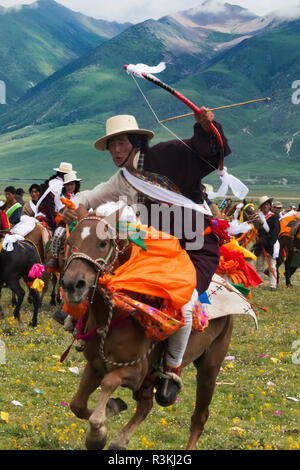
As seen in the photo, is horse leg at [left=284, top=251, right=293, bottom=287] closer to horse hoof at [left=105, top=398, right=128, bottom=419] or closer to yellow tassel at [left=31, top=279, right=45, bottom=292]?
yellow tassel at [left=31, top=279, right=45, bottom=292]

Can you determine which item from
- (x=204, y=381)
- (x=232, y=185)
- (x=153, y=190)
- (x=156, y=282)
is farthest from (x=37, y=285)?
(x=156, y=282)

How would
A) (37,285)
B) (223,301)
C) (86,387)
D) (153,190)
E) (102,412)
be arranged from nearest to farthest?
(102,412) < (86,387) < (153,190) < (223,301) < (37,285)

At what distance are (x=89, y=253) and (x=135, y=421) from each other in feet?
6.60

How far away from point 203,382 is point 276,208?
50.4 feet

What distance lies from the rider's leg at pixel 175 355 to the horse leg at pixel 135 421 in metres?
0.20

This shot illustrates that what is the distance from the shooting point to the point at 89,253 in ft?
14.2

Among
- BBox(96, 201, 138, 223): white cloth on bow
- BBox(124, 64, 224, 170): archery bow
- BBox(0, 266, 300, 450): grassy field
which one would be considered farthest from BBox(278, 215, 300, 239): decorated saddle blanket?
BBox(96, 201, 138, 223): white cloth on bow

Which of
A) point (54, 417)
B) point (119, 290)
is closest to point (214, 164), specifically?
point (119, 290)

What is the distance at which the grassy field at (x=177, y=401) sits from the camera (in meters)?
6.80

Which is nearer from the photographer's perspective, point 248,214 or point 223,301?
point 223,301

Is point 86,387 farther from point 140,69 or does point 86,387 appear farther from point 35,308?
point 35,308

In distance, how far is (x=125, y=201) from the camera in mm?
5371

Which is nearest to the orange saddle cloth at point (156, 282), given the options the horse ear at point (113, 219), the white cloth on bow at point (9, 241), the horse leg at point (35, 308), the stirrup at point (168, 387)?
the horse ear at point (113, 219)

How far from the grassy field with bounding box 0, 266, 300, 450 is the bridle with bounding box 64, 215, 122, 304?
2915 mm
